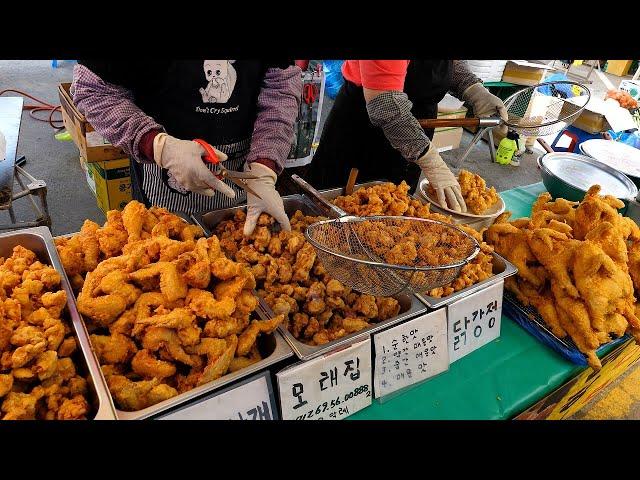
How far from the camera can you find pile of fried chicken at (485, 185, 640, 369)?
200cm

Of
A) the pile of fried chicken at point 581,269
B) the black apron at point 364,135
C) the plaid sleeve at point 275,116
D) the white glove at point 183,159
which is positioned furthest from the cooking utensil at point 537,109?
the white glove at point 183,159

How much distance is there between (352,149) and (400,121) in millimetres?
896

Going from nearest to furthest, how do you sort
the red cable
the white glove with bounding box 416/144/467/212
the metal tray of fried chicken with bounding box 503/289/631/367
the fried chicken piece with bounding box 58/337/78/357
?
the fried chicken piece with bounding box 58/337/78/357 → the metal tray of fried chicken with bounding box 503/289/631/367 → the white glove with bounding box 416/144/467/212 → the red cable

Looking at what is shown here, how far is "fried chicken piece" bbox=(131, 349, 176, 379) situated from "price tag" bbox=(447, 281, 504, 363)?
1155 mm

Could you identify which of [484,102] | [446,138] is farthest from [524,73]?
[484,102]

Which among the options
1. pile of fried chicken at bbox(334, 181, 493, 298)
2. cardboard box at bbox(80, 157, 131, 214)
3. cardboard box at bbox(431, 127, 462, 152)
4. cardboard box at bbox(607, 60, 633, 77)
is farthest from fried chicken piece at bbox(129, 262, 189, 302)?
cardboard box at bbox(607, 60, 633, 77)

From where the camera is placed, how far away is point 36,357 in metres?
1.27

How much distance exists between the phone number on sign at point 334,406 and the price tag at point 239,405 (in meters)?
0.14

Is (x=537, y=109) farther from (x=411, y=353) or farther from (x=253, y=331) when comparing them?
(x=253, y=331)

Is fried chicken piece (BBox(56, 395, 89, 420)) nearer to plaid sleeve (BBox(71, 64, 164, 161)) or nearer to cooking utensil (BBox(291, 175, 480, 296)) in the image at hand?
cooking utensil (BBox(291, 175, 480, 296))

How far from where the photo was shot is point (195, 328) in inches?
57.4
